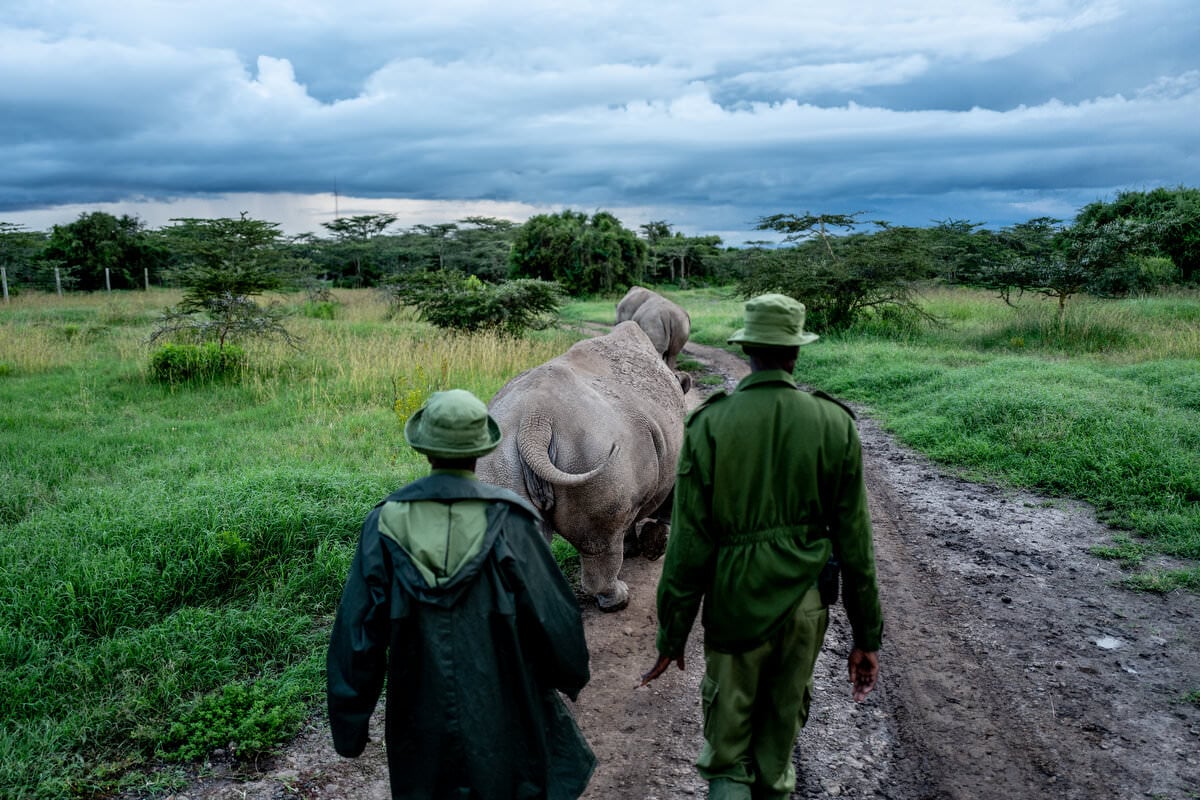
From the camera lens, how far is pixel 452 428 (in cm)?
215

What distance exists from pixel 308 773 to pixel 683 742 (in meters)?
1.52

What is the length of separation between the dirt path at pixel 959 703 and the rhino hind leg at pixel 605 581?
3.0 inches

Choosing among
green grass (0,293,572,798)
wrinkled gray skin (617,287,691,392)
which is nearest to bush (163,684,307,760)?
green grass (0,293,572,798)

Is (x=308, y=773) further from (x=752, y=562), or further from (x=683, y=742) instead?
(x=752, y=562)

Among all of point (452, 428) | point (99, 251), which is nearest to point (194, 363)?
point (452, 428)

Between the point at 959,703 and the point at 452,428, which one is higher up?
the point at 452,428

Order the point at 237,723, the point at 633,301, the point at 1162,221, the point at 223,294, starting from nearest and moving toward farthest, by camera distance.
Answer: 1. the point at 237,723
2. the point at 633,301
3. the point at 223,294
4. the point at 1162,221

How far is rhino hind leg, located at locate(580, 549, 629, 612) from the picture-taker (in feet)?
13.5

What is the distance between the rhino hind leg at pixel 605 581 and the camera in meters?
4.12

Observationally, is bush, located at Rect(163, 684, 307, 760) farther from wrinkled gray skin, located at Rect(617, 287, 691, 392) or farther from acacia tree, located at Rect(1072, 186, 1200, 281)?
acacia tree, located at Rect(1072, 186, 1200, 281)

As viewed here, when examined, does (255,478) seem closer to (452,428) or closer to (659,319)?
(452,428)

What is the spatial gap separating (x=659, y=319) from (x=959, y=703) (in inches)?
187

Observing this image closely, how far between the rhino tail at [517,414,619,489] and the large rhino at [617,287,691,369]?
12.7ft

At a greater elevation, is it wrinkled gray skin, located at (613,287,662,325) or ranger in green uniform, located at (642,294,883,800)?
wrinkled gray skin, located at (613,287,662,325)
